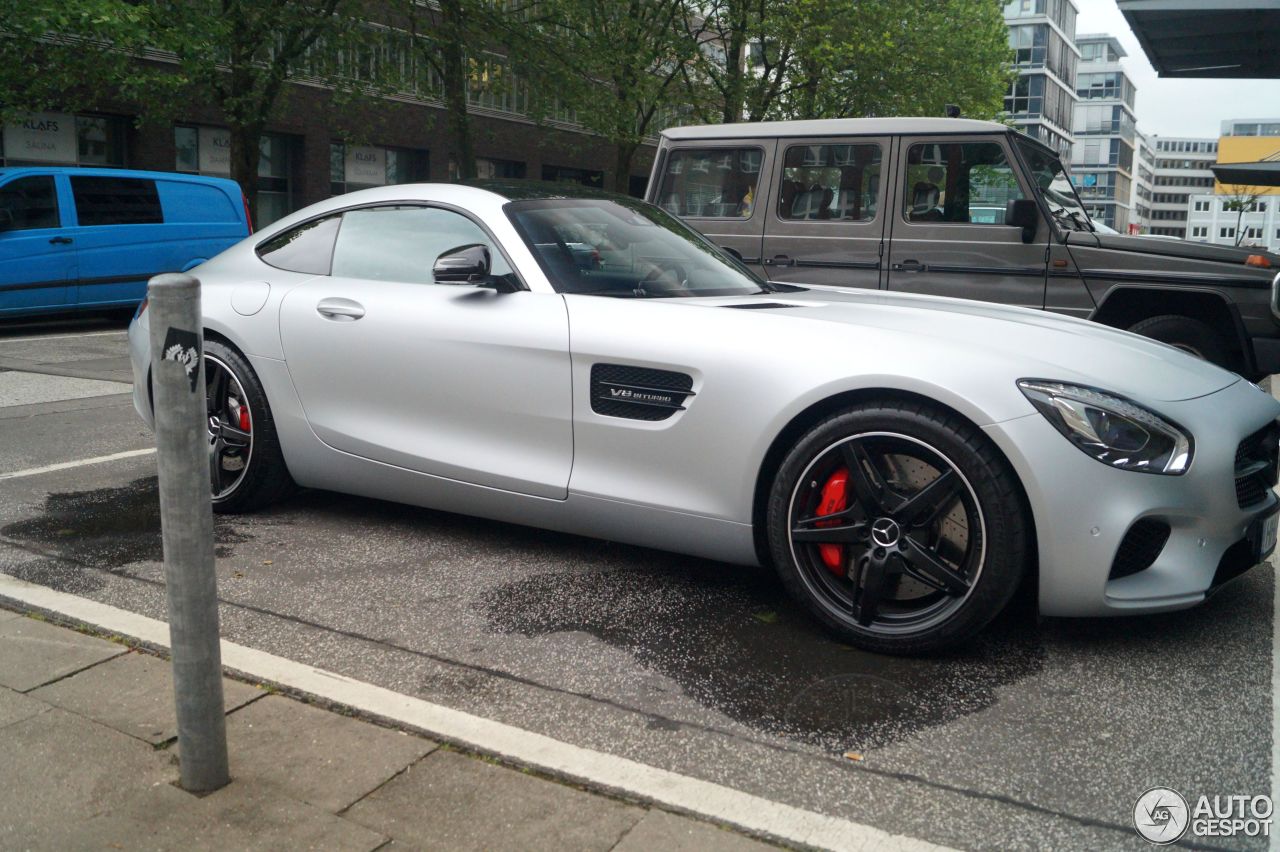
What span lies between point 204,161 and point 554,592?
85.9 feet

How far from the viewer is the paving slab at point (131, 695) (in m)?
2.82

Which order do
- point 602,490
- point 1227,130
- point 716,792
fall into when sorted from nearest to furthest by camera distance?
1. point 716,792
2. point 602,490
3. point 1227,130

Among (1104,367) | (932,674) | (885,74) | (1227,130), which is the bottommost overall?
(932,674)

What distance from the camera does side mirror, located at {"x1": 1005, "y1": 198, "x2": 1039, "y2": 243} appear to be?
754cm

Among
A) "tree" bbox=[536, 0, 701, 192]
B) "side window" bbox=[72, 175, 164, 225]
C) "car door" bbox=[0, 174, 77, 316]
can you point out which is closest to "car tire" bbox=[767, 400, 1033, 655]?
"car door" bbox=[0, 174, 77, 316]

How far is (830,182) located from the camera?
838cm

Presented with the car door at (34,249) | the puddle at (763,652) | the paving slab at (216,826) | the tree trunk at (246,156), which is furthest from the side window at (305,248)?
the tree trunk at (246,156)

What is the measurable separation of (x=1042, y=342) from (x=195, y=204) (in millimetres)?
13781

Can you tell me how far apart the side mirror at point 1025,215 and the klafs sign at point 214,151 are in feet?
76.1

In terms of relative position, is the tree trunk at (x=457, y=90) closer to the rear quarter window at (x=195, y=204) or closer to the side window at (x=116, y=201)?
the rear quarter window at (x=195, y=204)

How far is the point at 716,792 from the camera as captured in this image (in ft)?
8.31

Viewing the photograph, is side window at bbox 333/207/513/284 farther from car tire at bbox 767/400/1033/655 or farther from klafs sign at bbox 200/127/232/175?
klafs sign at bbox 200/127/232/175

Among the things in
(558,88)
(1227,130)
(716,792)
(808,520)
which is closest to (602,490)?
(808,520)

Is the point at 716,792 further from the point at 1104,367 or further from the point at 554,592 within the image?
the point at 1104,367
